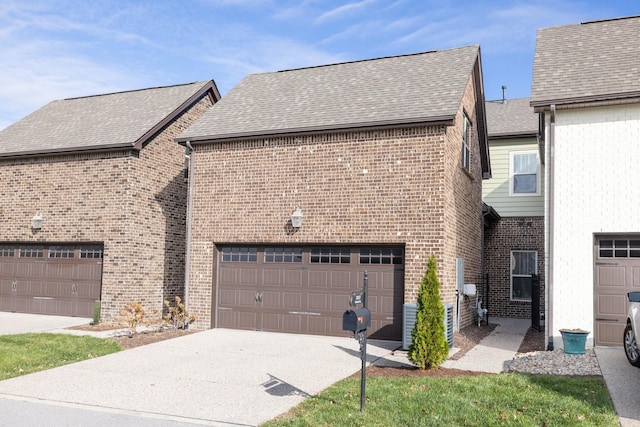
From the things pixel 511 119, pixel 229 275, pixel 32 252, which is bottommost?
pixel 229 275

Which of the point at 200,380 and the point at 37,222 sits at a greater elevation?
the point at 37,222

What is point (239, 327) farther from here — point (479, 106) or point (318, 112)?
point (479, 106)

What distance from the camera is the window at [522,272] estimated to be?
19984 millimetres

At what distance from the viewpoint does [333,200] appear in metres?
13.6

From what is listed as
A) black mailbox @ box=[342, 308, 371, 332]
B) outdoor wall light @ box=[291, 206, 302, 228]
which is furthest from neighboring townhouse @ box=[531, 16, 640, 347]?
black mailbox @ box=[342, 308, 371, 332]

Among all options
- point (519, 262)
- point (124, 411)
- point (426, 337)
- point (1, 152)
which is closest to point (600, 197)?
point (426, 337)

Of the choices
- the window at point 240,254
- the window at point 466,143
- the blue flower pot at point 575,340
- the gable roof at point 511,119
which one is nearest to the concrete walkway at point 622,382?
the blue flower pot at point 575,340

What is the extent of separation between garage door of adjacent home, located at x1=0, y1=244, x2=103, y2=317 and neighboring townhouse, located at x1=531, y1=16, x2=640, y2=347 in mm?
12422

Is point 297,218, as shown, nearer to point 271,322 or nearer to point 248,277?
point 248,277

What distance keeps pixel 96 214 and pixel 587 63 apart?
537 inches

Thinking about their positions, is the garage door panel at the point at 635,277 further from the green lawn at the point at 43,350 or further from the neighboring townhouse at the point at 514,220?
the green lawn at the point at 43,350

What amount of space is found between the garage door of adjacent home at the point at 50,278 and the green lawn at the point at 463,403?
10879 mm

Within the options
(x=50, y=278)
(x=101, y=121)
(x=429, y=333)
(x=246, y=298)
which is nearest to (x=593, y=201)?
(x=429, y=333)

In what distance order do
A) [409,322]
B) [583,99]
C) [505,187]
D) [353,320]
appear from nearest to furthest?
[353,320] → [409,322] → [583,99] → [505,187]
